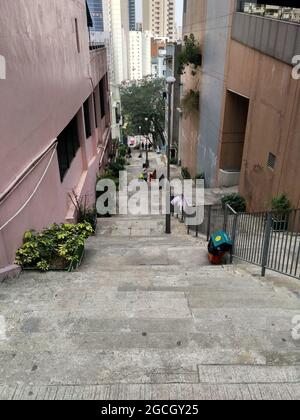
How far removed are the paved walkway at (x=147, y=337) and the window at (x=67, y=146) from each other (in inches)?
207

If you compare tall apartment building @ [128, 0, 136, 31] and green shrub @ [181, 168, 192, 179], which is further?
tall apartment building @ [128, 0, 136, 31]

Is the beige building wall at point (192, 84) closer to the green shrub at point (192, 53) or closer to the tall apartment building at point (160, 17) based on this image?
the green shrub at point (192, 53)

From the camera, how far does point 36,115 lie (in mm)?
7875

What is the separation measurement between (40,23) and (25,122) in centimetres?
293

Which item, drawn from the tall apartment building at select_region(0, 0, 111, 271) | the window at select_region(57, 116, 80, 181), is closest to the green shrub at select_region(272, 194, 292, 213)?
the tall apartment building at select_region(0, 0, 111, 271)

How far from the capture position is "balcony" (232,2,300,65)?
404 inches

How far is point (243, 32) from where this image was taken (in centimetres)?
1426

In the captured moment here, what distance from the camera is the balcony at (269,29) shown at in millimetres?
10249

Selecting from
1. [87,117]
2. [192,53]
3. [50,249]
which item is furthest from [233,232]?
[192,53]

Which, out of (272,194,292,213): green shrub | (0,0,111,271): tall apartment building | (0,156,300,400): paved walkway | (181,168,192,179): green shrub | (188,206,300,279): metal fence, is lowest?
(181,168,192,179): green shrub

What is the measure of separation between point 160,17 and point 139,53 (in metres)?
33.1

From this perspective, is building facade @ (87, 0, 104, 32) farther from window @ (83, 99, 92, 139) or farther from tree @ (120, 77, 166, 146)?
window @ (83, 99, 92, 139)

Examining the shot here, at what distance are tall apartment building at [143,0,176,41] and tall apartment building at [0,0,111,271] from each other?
156876 millimetres

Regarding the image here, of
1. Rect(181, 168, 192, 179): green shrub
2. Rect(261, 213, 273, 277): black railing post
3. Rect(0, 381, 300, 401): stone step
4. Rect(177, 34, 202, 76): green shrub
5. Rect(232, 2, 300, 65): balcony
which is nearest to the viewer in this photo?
Rect(0, 381, 300, 401): stone step
